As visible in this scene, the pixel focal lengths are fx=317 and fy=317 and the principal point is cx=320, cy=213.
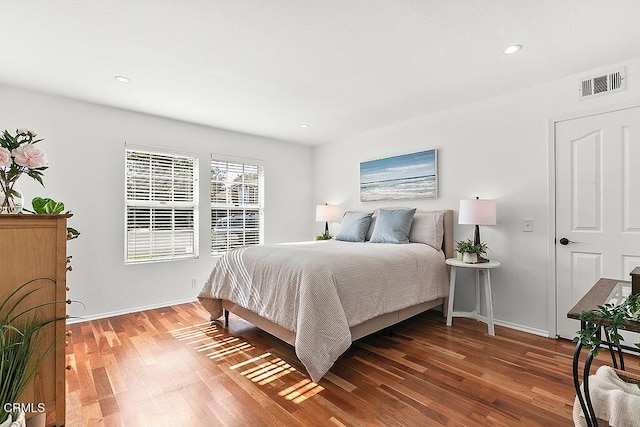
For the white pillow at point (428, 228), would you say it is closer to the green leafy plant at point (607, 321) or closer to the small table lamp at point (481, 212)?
the small table lamp at point (481, 212)

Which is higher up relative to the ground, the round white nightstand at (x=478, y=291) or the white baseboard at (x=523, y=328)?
the round white nightstand at (x=478, y=291)

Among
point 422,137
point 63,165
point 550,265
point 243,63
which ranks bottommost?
point 550,265

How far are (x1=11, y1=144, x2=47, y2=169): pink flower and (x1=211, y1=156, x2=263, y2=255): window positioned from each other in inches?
112

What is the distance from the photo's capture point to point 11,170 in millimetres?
1645

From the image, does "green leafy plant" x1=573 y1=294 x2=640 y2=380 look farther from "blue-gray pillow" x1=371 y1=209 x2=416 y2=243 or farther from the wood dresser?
"blue-gray pillow" x1=371 y1=209 x2=416 y2=243

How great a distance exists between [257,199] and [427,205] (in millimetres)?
2568

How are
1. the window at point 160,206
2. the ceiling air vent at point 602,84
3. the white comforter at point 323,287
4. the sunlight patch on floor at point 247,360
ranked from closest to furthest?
the sunlight patch on floor at point 247,360 → the white comforter at point 323,287 → the ceiling air vent at point 602,84 → the window at point 160,206

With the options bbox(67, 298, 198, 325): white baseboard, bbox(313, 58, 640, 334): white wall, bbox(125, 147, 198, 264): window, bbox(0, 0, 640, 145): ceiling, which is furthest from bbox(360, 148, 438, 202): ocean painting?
bbox(67, 298, 198, 325): white baseboard

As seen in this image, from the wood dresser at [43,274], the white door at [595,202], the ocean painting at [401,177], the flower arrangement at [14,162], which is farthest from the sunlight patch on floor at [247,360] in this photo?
the ocean painting at [401,177]

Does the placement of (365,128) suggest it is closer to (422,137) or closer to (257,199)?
(422,137)

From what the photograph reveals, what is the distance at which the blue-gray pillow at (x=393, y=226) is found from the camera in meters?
3.65

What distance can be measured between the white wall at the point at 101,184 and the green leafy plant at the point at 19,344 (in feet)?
7.20

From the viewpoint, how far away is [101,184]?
3602 mm


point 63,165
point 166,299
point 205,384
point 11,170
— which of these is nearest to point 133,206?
point 63,165
